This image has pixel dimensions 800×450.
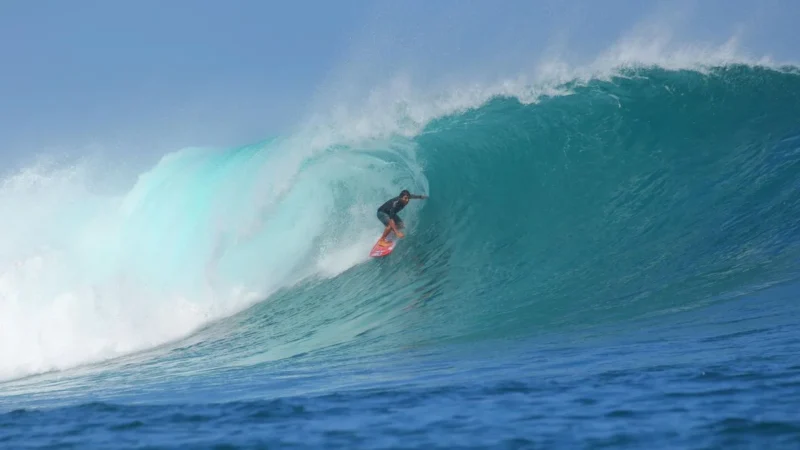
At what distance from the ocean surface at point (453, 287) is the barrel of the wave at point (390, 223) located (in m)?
0.27

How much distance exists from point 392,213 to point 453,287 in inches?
114

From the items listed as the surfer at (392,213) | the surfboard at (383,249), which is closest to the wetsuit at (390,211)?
the surfer at (392,213)

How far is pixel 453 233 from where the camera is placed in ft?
41.7

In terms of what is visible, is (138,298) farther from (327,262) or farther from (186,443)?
(186,443)

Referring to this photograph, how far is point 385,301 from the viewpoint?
34.3ft

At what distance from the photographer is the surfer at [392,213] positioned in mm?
12906

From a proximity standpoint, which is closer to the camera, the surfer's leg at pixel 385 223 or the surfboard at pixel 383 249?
the surfboard at pixel 383 249

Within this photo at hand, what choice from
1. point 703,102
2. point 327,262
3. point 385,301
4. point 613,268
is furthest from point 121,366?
point 703,102

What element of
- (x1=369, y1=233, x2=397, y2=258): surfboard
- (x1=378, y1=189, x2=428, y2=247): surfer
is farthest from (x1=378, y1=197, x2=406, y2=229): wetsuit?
(x1=369, y1=233, x2=397, y2=258): surfboard

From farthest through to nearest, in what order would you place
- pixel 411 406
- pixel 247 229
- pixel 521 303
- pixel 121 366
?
pixel 247 229 < pixel 121 366 < pixel 521 303 < pixel 411 406

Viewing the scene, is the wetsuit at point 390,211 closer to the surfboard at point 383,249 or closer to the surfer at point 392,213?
the surfer at point 392,213

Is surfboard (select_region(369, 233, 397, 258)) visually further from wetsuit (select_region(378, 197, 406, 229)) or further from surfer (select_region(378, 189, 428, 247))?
wetsuit (select_region(378, 197, 406, 229))

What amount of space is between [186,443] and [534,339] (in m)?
3.96

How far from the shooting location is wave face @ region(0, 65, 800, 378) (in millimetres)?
9141
